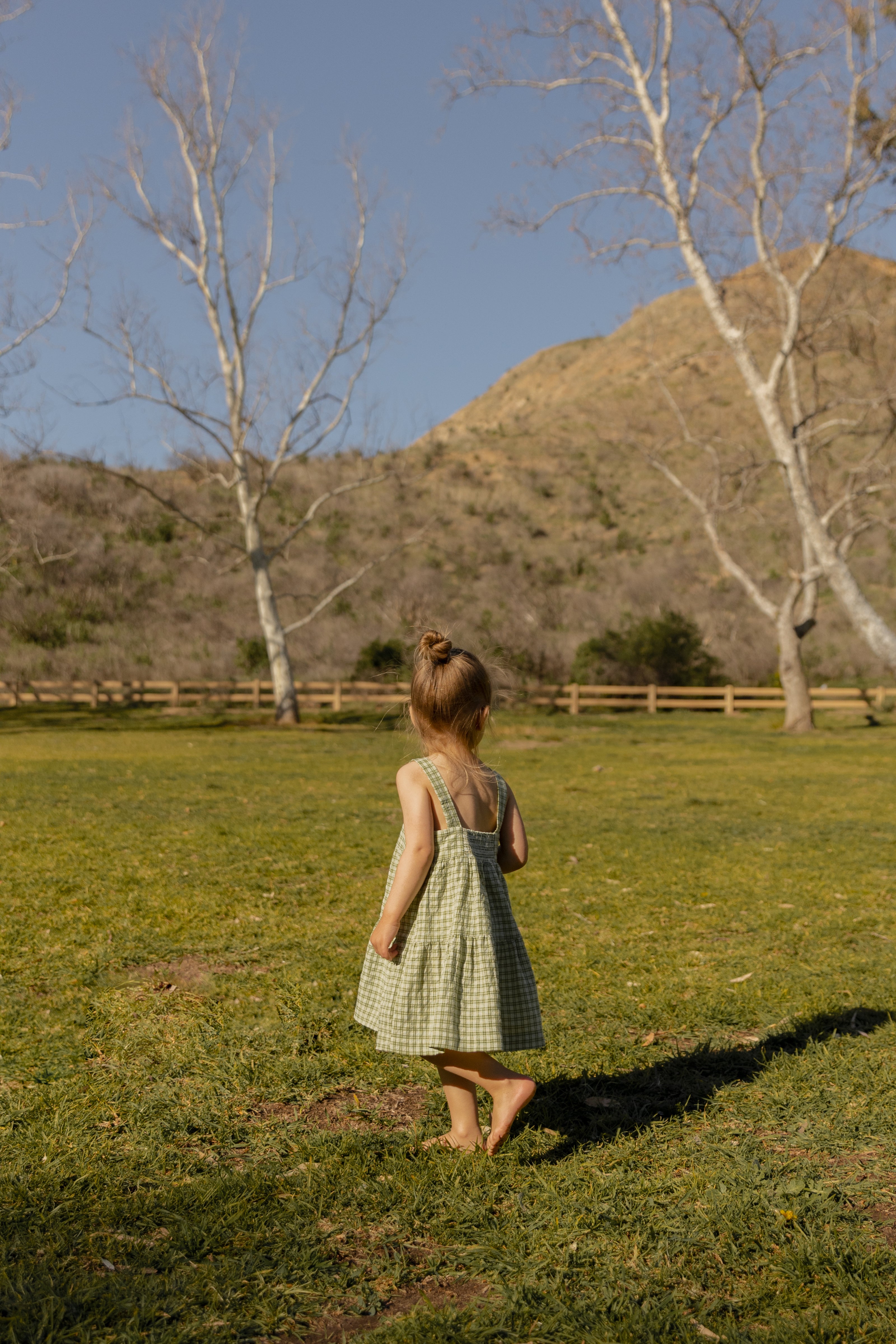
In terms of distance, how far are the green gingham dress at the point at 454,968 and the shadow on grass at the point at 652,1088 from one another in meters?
0.45

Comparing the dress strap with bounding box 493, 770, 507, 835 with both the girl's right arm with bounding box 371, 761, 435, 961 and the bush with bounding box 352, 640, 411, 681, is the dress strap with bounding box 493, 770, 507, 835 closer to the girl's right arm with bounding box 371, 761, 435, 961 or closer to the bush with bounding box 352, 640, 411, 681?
the girl's right arm with bounding box 371, 761, 435, 961

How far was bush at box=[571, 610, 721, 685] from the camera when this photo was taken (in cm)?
3000

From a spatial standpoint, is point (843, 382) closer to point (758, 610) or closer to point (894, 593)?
point (758, 610)

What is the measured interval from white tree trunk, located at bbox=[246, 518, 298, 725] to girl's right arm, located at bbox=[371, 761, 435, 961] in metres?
20.6

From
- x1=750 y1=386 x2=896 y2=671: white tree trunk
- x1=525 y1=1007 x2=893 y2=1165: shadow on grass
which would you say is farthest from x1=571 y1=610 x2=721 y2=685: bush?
x1=525 y1=1007 x2=893 y2=1165: shadow on grass

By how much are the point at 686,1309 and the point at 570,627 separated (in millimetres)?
35783

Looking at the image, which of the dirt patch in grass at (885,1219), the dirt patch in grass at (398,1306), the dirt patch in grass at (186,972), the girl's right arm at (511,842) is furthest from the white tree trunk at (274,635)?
the dirt patch in grass at (398,1306)

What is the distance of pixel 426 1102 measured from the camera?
11.6ft

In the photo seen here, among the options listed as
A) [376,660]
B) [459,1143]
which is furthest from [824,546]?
[376,660]

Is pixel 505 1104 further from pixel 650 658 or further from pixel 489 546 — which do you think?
pixel 489 546

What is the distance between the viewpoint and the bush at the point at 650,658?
30000 mm

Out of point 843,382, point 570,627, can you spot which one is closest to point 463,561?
point 570,627

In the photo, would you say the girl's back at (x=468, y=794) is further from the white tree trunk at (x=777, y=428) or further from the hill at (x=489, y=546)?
the hill at (x=489, y=546)

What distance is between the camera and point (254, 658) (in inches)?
1355
